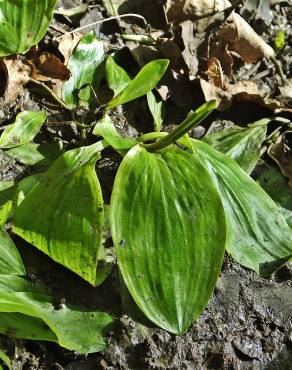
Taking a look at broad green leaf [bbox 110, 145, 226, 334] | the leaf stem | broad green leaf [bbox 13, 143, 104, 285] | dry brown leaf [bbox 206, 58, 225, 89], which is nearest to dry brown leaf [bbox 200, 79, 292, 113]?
dry brown leaf [bbox 206, 58, 225, 89]

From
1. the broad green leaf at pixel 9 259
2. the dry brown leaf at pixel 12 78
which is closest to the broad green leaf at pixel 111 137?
the dry brown leaf at pixel 12 78

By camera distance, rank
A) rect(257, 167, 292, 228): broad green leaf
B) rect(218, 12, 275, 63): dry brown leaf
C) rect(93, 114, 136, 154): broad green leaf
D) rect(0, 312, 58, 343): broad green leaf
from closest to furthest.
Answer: rect(0, 312, 58, 343): broad green leaf, rect(93, 114, 136, 154): broad green leaf, rect(257, 167, 292, 228): broad green leaf, rect(218, 12, 275, 63): dry brown leaf

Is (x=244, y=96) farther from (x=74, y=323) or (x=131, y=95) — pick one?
(x=74, y=323)

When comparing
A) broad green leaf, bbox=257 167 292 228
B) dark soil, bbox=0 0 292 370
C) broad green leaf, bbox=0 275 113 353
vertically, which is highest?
broad green leaf, bbox=257 167 292 228

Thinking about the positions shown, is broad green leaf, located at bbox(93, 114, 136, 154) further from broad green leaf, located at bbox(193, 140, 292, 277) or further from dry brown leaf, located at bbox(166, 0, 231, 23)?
dry brown leaf, located at bbox(166, 0, 231, 23)

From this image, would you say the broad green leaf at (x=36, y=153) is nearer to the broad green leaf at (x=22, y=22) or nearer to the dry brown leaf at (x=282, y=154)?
the broad green leaf at (x=22, y=22)

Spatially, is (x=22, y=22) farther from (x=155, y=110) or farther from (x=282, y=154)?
(x=282, y=154)

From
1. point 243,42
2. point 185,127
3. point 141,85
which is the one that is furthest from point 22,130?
point 243,42
